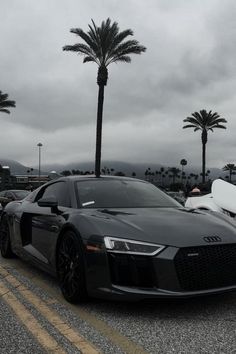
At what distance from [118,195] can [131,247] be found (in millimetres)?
1526

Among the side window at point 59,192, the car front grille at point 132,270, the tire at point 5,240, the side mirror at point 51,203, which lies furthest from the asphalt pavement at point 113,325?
the tire at point 5,240

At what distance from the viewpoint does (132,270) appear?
4.58 m

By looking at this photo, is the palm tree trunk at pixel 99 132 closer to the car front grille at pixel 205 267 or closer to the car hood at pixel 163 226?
the car hood at pixel 163 226

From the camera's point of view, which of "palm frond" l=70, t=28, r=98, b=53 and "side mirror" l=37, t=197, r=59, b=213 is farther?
"palm frond" l=70, t=28, r=98, b=53

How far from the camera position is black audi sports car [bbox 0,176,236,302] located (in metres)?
4.56

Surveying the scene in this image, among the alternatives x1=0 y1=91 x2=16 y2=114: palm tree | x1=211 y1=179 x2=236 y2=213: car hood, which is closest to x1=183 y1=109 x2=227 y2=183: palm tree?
x1=0 y1=91 x2=16 y2=114: palm tree

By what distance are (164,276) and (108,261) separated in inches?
20.8

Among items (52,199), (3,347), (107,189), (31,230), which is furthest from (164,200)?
(3,347)

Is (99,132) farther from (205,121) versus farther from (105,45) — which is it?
(205,121)

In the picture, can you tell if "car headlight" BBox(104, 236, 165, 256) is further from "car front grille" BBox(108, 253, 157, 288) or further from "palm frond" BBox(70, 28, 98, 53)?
"palm frond" BBox(70, 28, 98, 53)

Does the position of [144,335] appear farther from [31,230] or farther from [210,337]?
[31,230]

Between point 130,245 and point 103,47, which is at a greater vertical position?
point 103,47

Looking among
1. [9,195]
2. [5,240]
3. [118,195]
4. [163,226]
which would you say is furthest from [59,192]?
[9,195]

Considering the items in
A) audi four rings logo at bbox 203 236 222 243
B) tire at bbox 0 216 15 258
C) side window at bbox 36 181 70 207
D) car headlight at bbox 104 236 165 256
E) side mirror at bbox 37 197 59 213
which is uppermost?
side window at bbox 36 181 70 207
